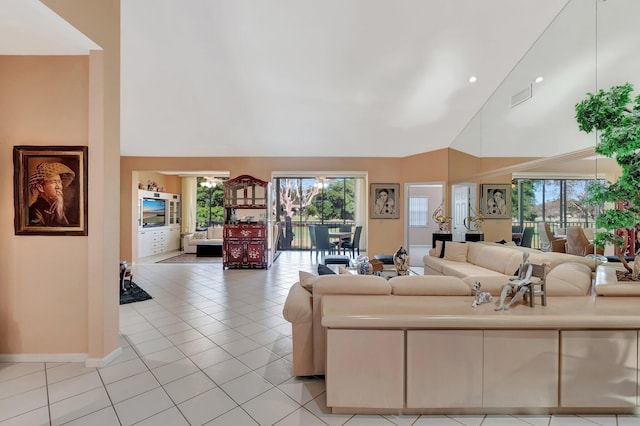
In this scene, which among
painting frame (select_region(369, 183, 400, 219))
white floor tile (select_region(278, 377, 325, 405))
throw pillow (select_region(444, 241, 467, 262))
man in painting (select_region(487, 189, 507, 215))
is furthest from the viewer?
painting frame (select_region(369, 183, 400, 219))

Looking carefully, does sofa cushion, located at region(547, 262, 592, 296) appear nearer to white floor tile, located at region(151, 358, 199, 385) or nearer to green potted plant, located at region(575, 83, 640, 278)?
green potted plant, located at region(575, 83, 640, 278)

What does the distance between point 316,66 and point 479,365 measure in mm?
4033

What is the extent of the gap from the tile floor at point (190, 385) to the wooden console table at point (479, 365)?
5.2 inches

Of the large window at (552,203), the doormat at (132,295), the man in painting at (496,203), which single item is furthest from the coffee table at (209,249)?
the large window at (552,203)

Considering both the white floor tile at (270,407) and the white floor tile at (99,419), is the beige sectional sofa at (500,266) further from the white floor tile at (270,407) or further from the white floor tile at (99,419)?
the white floor tile at (99,419)

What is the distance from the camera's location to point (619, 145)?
2.26 metres

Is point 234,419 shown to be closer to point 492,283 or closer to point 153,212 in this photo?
point 492,283

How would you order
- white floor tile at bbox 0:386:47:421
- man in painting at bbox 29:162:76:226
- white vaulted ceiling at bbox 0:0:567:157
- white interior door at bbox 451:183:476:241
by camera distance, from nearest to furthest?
white floor tile at bbox 0:386:47:421
man in painting at bbox 29:162:76:226
white vaulted ceiling at bbox 0:0:567:157
white interior door at bbox 451:183:476:241

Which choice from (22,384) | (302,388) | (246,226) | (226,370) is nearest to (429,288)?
(302,388)

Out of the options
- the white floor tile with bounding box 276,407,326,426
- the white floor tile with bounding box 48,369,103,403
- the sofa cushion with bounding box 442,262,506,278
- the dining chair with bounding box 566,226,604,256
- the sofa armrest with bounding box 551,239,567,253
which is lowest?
the white floor tile with bounding box 48,369,103,403

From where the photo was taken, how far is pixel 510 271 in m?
3.91

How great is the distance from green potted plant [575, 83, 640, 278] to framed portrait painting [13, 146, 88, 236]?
4543 mm

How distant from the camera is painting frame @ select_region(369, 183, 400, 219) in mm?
6910

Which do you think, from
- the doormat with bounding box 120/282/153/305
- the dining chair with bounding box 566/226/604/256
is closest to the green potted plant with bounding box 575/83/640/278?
the dining chair with bounding box 566/226/604/256
